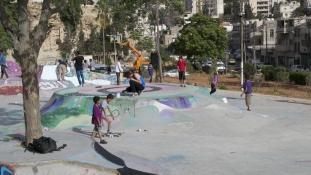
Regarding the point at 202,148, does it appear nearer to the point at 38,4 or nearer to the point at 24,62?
the point at 24,62

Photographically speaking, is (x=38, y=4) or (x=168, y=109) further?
(x=38, y=4)

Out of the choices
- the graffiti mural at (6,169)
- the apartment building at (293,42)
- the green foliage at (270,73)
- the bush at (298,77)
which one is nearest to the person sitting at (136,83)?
the graffiti mural at (6,169)

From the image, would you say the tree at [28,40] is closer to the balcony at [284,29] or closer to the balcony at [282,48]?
the balcony at [284,29]

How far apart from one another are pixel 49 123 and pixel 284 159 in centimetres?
740

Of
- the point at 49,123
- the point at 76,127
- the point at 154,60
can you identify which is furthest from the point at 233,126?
the point at 154,60

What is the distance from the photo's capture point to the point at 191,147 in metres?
11.6

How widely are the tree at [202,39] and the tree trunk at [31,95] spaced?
151ft

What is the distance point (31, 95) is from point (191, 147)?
405 centimetres

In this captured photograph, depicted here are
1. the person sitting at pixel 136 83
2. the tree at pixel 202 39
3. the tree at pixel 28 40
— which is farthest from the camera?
the tree at pixel 202 39

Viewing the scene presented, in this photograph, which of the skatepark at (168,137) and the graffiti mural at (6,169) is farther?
the skatepark at (168,137)

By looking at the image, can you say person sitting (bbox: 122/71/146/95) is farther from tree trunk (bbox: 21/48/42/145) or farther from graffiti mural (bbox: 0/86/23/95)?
graffiti mural (bbox: 0/86/23/95)

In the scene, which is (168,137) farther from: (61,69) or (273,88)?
(273,88)

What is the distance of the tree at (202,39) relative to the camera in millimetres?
55594

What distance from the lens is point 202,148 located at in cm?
1155
